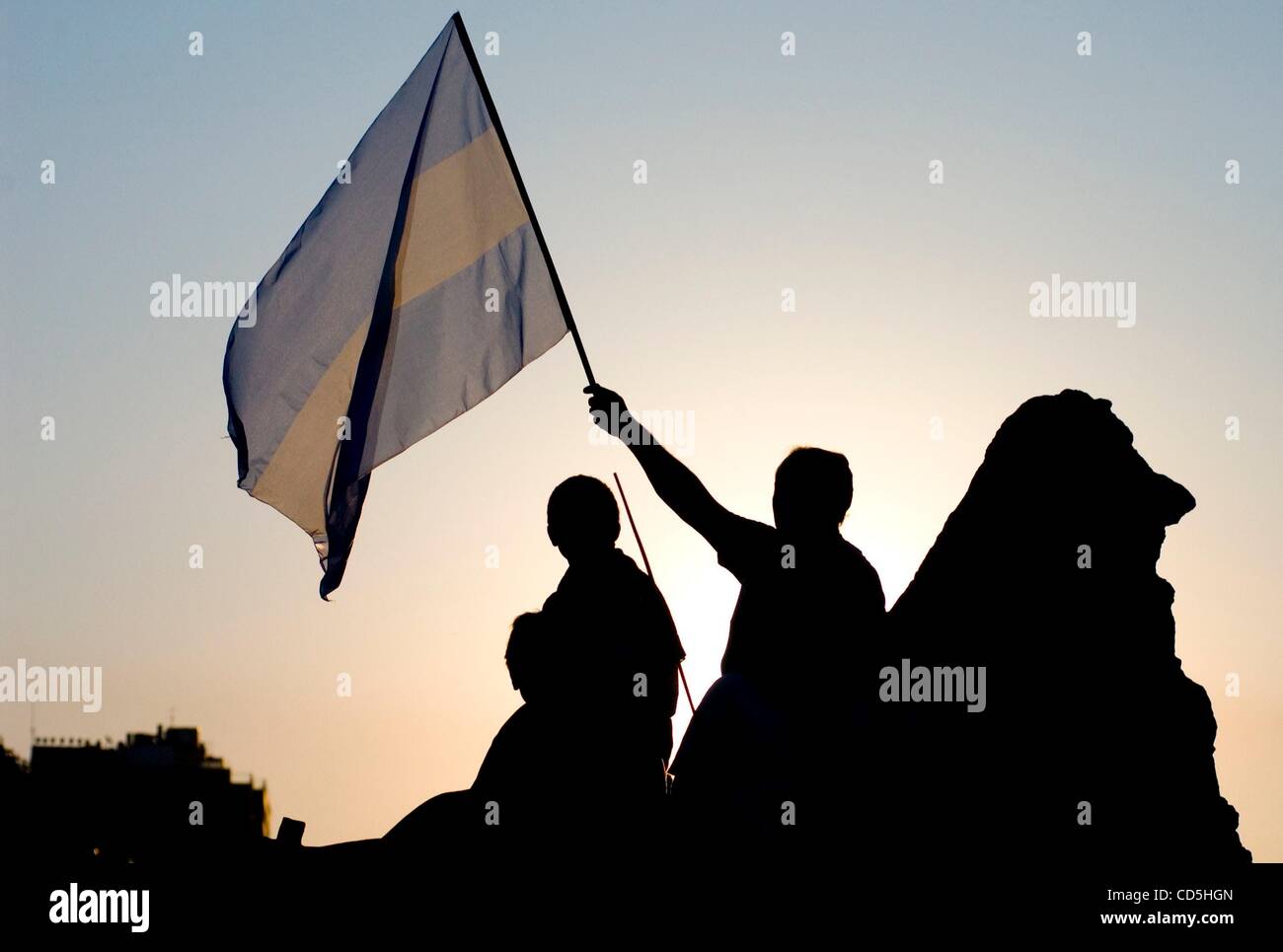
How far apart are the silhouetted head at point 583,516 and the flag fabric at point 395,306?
1.85 metres

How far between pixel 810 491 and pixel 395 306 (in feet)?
11.4

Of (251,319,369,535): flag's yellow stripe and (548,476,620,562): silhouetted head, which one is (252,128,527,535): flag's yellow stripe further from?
(548,476,620,562): silhouetted head

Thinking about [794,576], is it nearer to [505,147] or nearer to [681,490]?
[681,490]

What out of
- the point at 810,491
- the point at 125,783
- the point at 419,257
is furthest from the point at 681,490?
the point at 125,783

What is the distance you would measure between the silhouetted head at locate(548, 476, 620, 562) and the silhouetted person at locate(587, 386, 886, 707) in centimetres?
57

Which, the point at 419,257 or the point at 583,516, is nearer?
the point at 583,516

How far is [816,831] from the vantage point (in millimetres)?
6840

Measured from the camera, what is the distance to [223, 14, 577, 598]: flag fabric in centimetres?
952

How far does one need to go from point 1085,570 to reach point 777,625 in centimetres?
146

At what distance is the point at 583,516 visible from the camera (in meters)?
7.77

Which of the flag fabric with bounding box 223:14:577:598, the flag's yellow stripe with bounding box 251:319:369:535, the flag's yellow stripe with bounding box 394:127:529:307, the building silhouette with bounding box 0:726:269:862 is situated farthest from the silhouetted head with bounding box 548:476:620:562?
the building silhouette with bounding box 0:726:269:862
